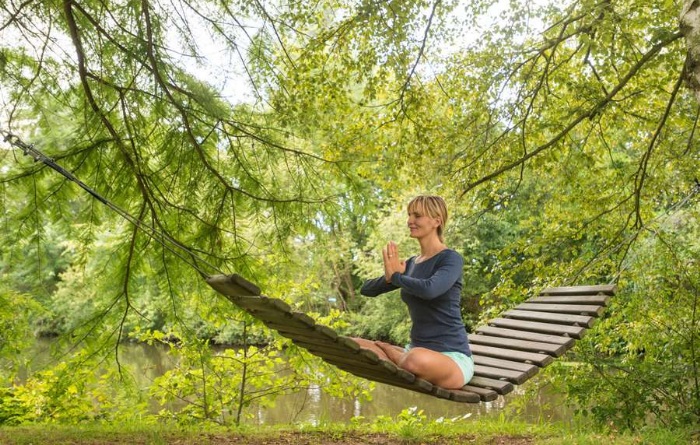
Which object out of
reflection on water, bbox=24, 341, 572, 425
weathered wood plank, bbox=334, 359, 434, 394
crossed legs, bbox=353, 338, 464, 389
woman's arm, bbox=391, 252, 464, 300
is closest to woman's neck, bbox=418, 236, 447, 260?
woman's arm, bbox=391, 252, 464, 300

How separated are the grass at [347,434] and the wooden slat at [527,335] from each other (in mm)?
1138

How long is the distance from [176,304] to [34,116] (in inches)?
54.6

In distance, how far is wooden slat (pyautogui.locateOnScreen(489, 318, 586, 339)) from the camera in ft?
10.6

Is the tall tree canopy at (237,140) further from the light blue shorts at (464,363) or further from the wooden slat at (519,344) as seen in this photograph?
the light blue shorts at (464,363)

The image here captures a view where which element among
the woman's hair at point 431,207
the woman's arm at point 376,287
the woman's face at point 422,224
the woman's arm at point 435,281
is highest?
the woman's hair at point 431,207

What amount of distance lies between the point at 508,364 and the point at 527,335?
0.39 metres

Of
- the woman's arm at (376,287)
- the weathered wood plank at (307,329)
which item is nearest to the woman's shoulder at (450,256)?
the woman's arm at (376,287)

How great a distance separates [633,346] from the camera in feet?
16.0

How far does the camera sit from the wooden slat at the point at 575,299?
3450 mm

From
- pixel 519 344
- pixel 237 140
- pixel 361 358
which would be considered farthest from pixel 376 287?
pixel 237 140

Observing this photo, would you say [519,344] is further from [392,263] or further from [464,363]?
[392,263]

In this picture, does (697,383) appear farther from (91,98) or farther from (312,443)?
(91,98)

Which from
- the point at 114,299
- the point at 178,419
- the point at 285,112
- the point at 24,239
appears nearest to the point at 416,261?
the point at 285,112

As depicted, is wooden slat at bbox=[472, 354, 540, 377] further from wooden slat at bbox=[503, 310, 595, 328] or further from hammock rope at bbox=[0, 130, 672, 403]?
wooden slat at bbox=[503, 310, 595, 328]
